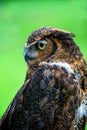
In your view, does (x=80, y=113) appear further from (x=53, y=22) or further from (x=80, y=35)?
(x=53, y=22)

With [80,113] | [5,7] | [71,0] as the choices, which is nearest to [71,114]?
[80,113]

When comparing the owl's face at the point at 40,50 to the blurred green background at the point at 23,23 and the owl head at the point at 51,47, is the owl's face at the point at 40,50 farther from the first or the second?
the blurred green background at the point at 23,23

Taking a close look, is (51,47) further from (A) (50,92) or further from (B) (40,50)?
(A) (50,92)

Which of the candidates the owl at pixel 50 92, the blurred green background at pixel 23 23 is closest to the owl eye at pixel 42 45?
the owl at pixel 50 92

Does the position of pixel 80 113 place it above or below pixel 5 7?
below

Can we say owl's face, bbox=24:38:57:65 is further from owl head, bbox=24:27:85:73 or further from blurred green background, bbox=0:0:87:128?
blurred green background, bbox=0:0:87:128

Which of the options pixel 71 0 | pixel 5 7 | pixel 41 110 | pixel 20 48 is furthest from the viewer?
pixel 71 0
